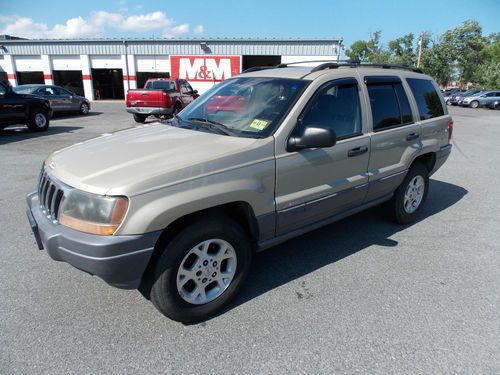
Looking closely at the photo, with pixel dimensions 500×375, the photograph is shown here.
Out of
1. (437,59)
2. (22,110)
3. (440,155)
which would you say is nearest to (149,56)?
(22,110)

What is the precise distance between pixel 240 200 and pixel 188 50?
31.4 metres

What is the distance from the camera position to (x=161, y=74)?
109 ft

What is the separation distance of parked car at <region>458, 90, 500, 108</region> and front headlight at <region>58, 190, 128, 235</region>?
119ft

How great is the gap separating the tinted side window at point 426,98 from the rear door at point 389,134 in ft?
0.85

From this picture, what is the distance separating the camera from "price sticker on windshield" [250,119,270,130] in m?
2.91

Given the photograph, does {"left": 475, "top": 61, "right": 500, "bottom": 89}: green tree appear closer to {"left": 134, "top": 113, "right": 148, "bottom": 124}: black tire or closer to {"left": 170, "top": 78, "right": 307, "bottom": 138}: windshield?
{"left": 134, "top": 113, "right": 148, "bottom": 124}: black tire

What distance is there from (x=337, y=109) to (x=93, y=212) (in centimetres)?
234

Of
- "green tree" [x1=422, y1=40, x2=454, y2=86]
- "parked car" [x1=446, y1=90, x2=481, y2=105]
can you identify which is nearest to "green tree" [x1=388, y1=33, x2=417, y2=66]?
"green tree" [x1=422, y1=40, x2=454, y2=86]

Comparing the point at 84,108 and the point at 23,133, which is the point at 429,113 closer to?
the point at 23,133

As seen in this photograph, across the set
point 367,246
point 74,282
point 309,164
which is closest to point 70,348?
point 74,282

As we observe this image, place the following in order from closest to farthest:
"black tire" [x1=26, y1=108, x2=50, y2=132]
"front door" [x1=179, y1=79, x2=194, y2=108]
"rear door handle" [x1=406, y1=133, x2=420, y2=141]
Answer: "rear door handle" [x1=406, y1=133, x2=420, y2=141], "black tire" [x1=26, y1=108, x2=50, y2=132], "front door" [x1=179, y1=79, x2=194, y2=108]

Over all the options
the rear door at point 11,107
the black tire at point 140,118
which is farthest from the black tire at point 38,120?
the black tire at point 140,118

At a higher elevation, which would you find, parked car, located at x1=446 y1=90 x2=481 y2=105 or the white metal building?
the white metal building

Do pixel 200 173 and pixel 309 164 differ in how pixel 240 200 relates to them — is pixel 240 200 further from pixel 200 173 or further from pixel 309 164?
pixel 309 164
